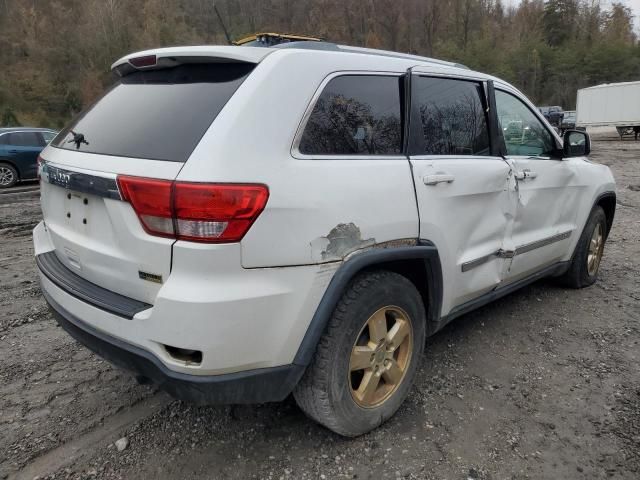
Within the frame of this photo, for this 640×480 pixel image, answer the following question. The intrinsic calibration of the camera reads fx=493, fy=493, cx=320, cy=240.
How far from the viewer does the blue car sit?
12.0 m

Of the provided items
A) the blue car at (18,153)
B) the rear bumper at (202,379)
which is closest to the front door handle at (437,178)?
the rear bumper at (202,379)

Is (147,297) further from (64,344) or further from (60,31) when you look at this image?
(60,31)

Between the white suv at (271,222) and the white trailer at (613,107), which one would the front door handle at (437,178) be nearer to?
the white suv at (271,222)

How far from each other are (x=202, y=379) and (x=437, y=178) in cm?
148

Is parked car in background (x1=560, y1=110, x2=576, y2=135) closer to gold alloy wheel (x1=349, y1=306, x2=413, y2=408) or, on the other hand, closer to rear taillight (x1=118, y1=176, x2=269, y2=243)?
gold alloy wheel (x1=349, y1=306, x2=413, y2=408)

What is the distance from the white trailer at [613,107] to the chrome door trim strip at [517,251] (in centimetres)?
2783

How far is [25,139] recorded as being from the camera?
40.2 feet

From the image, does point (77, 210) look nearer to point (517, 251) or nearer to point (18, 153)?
point (517, 251)

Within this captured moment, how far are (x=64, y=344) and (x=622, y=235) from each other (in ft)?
21.5

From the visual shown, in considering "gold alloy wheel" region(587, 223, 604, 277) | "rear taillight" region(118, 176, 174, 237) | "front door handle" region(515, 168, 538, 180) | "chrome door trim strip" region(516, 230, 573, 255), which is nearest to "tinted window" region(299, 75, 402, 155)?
"rear taillight" region(118, 176, 174, 237)

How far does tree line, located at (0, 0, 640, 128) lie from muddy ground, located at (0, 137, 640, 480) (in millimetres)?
18562

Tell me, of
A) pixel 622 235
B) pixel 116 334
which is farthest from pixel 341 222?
pixel 622 235

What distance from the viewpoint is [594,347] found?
3.39 meters

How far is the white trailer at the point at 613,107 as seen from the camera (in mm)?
26498
